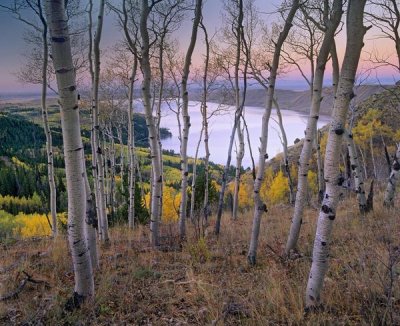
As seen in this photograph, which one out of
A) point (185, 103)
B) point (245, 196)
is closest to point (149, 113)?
point (185, 103)

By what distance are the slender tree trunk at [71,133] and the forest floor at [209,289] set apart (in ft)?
1.72

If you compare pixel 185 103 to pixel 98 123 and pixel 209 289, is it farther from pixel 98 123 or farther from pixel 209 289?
pixel 209 289

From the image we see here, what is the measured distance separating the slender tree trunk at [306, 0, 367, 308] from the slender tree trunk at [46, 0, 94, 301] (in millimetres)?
2445

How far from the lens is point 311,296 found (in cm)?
331

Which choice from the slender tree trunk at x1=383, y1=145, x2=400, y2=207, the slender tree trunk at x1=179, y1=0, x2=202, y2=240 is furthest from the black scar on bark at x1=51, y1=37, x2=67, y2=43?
the slender tree trunk at x1=383, y1=145, x2=400, y2=207

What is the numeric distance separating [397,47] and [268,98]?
7390mm

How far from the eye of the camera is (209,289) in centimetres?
419

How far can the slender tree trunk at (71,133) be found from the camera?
339 cm

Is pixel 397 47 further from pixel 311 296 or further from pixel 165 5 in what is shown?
pixel 311 296

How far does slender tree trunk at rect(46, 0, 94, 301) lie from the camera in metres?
3.39

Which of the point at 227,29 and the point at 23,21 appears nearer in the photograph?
the point at 23,21

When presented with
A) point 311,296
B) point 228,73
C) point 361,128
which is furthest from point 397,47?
point 361,128

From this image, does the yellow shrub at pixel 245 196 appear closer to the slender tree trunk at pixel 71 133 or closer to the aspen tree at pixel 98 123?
the aspen tree at pixel 98 123

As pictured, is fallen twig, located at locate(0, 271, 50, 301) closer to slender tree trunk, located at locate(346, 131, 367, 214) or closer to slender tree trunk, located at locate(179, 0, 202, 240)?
slender tree trunk, located at locate(179, 0, 202, 240)
